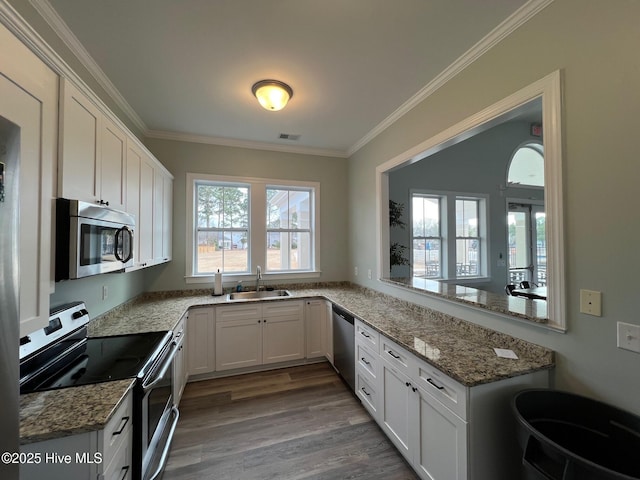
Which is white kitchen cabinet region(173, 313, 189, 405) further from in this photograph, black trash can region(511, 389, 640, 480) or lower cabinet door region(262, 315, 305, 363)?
black trash can region(511, 389, 640, 480)

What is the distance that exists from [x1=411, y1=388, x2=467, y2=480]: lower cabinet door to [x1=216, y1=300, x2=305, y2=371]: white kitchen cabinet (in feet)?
5.79

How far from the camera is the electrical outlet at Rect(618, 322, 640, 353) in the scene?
113 cm

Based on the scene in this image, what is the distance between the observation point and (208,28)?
1.67m

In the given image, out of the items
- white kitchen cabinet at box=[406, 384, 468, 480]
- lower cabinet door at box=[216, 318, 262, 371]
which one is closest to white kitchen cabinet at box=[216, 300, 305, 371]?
lower cabinet door at box=[216, 318, 262, 371]

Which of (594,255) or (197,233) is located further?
(197,233)

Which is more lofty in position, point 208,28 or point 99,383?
point 208,28

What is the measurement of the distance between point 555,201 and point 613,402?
3.24 ft

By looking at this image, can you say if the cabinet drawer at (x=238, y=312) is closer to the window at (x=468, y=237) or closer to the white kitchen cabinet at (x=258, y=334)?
the white kitchen cabinet at (x=258, y=334)

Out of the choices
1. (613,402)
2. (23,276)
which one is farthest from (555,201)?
(23,276)

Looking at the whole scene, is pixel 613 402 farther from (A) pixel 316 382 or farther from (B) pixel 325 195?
(B) pixel 325 195

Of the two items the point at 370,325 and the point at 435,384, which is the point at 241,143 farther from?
the point at 435,384

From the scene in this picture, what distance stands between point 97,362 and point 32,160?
1140 millimetres

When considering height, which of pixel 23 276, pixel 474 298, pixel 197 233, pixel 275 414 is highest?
pixel 197 233

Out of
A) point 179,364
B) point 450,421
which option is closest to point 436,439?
point 450,421
